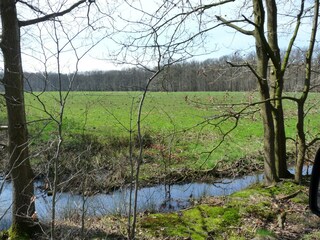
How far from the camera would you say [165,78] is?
20.6 ft

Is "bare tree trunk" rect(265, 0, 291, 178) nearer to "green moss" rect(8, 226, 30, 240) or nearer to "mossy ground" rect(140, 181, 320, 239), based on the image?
"mossy ground" rect(140, 181, 320, 239)

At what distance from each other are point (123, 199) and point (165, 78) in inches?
113

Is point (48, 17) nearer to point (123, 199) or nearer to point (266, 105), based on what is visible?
point (123, 199)

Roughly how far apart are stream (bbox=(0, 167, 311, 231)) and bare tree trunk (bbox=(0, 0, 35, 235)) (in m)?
0.36

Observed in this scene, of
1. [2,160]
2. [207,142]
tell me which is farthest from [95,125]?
[2,160]

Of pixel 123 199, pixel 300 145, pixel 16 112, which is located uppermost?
pixel 16 112

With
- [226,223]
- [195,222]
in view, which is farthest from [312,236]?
[195,222]

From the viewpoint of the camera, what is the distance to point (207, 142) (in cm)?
1919

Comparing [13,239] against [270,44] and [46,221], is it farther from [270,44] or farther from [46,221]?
[270,44]

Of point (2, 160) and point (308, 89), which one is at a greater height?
point (308, 89)

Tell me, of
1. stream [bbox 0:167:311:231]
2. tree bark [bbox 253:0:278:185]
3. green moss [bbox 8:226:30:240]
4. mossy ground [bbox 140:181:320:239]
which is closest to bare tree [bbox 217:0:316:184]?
tree bark [bbox 253:0:278:185]

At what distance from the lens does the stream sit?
7.74 meters

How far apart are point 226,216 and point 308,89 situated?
12.7 feet

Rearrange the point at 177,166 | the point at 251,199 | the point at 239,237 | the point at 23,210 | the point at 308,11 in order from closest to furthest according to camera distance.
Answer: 1. the point at 239,237
2. the point at 23,210
3. the point at 251,199
4. the point at 308,11
5. the point at 177,166
